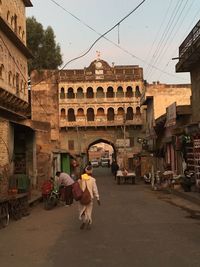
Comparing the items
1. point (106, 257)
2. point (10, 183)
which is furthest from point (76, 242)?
point (10, 183)

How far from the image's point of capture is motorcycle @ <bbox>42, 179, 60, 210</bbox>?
19.2 meters

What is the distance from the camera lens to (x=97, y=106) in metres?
71.0

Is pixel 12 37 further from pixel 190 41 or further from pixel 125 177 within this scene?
pixel 125 177

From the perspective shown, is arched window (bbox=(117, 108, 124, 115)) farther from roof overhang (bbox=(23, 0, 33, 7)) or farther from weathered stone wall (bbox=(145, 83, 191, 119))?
roof overhang (bbox=(23, 0, 33, 7))

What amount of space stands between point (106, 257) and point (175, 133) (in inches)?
856

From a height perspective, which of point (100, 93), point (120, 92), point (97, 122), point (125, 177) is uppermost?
point (120, 92)

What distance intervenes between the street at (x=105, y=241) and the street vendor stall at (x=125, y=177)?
24.6m

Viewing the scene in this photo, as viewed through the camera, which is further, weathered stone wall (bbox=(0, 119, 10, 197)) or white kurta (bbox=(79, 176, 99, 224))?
weathered stone wall (bbox=(0, 119, 10, 197))

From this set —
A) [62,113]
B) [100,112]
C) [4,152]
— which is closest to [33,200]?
[4,152]

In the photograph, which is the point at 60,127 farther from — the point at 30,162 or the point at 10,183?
the point at 10,183

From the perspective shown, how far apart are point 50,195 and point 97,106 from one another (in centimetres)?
5180

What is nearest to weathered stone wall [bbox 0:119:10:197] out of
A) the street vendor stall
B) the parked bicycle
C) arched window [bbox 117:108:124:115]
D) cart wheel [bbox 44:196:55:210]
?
cart wheel [bbox 44:196:55:210]

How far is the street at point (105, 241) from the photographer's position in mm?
8094

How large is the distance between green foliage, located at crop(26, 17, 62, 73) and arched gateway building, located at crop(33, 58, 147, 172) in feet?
7.93
